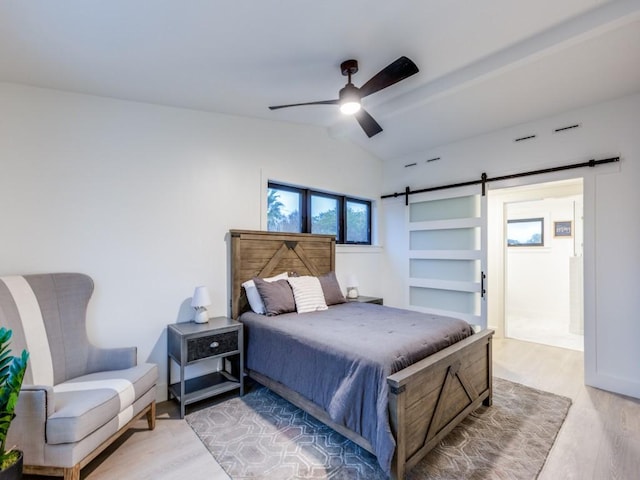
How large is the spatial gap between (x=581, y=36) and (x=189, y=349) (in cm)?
397

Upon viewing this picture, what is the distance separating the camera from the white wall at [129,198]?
2.29 metres

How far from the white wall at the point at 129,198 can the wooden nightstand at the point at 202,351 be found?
0.24m

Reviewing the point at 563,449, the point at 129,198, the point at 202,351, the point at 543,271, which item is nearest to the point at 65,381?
the point at 202,351

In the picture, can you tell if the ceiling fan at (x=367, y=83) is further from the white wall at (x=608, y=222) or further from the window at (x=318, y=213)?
the white wall at (x=608, y=222)

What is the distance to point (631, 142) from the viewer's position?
297 centimetres

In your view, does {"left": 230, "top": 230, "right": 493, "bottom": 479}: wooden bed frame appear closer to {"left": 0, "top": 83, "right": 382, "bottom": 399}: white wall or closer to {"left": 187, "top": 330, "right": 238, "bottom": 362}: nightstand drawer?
{"left": 0, "top": 83, "right": 382, "bottom": 399}: white wall

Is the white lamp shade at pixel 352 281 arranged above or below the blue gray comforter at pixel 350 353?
above

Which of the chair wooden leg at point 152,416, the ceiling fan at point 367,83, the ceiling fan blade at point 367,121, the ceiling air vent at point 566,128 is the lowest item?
the chair wooden leg at point 152,416

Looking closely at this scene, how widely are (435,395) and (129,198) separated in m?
2.93

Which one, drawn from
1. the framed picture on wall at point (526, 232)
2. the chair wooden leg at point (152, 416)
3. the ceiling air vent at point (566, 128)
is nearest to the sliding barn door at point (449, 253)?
the ceiling air vent at point (566, 128)

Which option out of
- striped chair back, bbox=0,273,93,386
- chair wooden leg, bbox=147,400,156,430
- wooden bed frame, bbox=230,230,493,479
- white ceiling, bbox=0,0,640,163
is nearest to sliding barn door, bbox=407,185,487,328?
white ceiling, bbox=0,0,640,163

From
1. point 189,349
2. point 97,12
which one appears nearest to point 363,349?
point 189,349

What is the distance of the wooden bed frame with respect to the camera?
5.74 ft

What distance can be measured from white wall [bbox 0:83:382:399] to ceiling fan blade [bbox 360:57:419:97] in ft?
5.53
